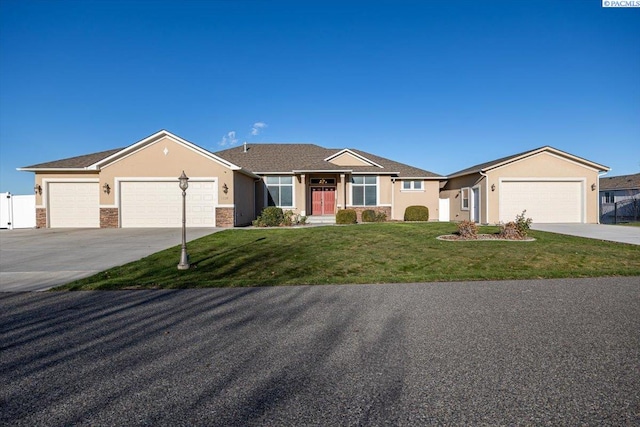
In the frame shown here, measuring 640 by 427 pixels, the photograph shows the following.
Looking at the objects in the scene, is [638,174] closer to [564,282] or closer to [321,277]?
[564,282]

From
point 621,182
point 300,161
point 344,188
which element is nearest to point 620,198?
point 621,182

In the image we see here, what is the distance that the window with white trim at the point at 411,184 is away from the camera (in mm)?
24516

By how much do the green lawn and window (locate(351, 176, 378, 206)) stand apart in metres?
10.1

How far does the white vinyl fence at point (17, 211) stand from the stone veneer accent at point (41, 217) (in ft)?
1.06

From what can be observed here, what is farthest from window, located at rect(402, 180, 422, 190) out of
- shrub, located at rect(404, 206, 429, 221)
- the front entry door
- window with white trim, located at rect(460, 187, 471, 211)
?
the front entry door

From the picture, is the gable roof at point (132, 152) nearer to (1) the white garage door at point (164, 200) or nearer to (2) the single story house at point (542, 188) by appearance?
(1) the white garage door at point (164, 200)

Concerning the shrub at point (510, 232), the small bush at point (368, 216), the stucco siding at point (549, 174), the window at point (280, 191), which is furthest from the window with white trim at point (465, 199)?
the window at point (280, 191)

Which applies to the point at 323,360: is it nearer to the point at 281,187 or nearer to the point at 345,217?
the point at 345,217

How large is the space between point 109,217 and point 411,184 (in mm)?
17993

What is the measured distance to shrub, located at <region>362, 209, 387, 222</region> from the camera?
22.4 metres

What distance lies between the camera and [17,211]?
1958cm

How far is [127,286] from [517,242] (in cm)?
1147

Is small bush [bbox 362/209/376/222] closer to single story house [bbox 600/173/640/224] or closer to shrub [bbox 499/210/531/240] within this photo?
shrub [bbox 499/210/531/240]

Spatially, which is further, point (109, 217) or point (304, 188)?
point (304, 188)
